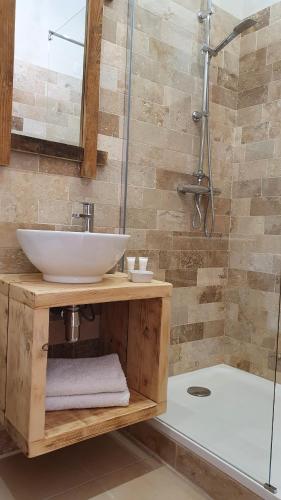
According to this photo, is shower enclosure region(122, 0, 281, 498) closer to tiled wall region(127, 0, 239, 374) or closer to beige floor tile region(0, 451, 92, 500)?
tiled wall region(127, 0, 239, 374)


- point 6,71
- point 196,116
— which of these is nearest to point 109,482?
point 6,71

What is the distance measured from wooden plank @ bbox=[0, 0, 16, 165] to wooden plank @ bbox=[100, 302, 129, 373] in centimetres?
81

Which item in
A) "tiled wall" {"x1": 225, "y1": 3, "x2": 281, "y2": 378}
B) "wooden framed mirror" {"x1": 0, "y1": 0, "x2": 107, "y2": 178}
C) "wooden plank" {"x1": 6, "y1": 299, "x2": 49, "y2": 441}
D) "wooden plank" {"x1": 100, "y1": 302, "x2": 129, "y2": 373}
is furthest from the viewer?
"tiled wall" {"x1": 225, "y1": 3, "x2": 281, "y2": 378}

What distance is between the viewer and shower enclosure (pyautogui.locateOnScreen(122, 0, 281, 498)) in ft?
6.45

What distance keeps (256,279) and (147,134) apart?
103cm

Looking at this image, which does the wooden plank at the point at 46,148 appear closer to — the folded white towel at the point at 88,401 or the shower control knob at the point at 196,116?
the shower control knob at the point at 196,116

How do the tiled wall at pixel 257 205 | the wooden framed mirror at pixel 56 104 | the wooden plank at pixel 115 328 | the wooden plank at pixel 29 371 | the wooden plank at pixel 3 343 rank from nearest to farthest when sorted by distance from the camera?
the wooden plank at pixel 29 371 → the wooden plank at pixel 3 343 → the wooden framed mirror at pixel 56 104 → the wooden plank at pixel 115 328 → the tiled wall at pixel 257 205

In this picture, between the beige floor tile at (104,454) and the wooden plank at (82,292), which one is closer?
the wooden plank at (82,292)

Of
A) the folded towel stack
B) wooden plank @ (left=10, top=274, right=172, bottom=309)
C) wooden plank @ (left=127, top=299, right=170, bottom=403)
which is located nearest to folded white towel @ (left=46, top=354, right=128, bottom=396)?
the folded towel stack

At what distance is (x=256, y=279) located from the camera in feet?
7.22

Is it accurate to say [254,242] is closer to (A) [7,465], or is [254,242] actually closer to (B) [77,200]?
(B) [77,200]

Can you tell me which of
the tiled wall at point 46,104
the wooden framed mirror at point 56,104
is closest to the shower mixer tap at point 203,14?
the wooden framed mirror at point 56,104

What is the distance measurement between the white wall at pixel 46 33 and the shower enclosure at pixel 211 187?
1.01ft

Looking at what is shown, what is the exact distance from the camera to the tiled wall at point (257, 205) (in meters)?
2.12
